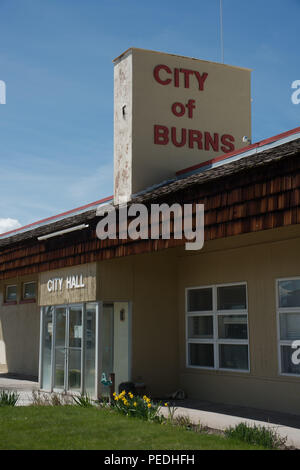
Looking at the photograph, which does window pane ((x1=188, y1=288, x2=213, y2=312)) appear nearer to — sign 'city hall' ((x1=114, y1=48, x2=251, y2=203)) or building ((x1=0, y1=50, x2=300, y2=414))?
building ((x1=0, y1=50, x2=300, y2=414))

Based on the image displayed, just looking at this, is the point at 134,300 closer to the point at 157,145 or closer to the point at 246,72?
the point at 157,145

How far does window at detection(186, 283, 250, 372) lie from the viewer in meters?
12.2

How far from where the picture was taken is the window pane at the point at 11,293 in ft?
71.4

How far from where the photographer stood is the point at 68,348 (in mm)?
14141

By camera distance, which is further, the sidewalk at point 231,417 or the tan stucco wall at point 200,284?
the tan stucco wall at point 200,284

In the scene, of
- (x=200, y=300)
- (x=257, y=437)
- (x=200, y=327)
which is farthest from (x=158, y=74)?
(x=257, y=437)

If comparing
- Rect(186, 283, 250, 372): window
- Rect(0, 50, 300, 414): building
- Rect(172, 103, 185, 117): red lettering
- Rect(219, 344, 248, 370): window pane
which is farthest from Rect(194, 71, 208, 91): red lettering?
Rect(219, 344, 248, 370): window pane

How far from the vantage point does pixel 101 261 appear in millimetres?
13188

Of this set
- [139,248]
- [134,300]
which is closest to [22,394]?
[134,300]

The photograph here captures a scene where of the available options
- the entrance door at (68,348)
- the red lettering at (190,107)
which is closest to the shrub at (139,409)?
the entrance door at (68,348)

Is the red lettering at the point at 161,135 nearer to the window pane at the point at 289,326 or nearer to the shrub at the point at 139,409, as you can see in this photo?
the window pane at the point at 289,326

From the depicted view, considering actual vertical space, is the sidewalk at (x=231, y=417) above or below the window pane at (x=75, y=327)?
below

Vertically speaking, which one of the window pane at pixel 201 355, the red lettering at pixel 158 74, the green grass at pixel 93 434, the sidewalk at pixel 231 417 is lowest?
the sidewalk at pixel 231 417

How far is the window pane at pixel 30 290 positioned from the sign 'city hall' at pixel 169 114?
7.07 metres
